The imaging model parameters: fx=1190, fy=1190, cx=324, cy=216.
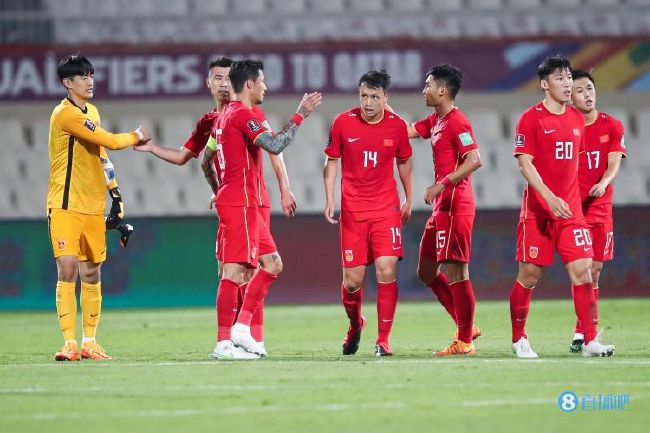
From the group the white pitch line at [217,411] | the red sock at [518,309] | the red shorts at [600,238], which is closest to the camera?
the white pitch line at [217,411]

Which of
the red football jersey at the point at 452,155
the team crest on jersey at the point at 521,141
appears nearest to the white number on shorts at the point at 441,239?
the red football jersey at the point at 452,155

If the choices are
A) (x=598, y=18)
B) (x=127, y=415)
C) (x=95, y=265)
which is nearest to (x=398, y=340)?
(x=95, y=265)

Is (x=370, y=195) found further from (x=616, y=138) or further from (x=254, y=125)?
(x=616, y=138)

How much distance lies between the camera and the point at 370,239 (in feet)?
29.1

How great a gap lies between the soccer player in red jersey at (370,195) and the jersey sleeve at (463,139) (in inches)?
15.7

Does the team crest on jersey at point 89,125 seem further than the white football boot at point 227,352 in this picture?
Yes

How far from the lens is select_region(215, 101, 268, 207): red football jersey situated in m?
8.52

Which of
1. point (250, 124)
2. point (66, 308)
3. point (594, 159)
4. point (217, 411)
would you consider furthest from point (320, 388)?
point (594, 159)

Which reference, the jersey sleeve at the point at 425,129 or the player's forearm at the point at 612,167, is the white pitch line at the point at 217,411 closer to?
the jersey sleeve at the point at 425,129

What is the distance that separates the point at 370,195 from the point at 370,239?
330 millimetres

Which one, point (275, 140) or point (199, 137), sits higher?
point (199, 137)

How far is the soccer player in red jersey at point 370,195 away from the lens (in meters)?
8.81

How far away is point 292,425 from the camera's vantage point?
5.29 m

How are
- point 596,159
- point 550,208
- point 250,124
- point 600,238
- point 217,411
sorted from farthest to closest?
point 600,238
point 596,159
point 250,124
point 550,208
point 217,411
